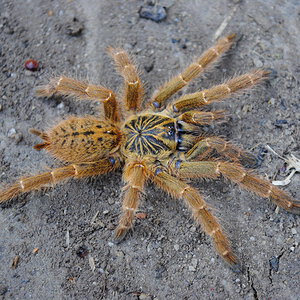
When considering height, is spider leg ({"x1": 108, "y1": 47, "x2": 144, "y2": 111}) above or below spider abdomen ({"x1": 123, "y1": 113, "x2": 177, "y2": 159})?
above

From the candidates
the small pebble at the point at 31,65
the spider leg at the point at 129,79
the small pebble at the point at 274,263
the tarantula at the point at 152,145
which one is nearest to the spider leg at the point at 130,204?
the tarantula at the point at 152,145

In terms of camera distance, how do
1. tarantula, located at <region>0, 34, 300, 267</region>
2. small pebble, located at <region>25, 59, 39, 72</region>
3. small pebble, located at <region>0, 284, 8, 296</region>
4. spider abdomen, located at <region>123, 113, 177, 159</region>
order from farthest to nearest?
small pebble, located at <region>25, 59, 39, 72</region>, spider abdomen, located at <region>123, 113, 177, 159</region>, tarantula, located at <region>0, 34, 300, 267</region>, small pebble, located at <region>0, 284, 8, 296</region>

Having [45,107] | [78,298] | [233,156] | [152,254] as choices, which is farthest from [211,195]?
[45,107]

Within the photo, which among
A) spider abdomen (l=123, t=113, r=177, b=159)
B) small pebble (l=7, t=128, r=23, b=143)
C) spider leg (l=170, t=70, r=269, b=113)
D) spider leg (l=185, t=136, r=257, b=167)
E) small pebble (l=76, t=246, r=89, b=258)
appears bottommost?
small pebble (l=76, t=246, r=89, b=258)

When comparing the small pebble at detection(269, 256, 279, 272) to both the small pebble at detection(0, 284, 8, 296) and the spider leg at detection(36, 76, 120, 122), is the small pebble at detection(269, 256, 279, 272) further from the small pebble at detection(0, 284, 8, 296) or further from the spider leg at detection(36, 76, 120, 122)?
the small pebble at detection(0, 284, 8, 296)

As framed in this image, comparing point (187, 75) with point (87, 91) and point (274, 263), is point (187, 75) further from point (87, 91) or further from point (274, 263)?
point (274, 263)

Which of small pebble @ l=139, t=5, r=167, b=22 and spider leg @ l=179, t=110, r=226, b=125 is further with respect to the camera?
small pebble @ l=139, t=5, r=167, b=22

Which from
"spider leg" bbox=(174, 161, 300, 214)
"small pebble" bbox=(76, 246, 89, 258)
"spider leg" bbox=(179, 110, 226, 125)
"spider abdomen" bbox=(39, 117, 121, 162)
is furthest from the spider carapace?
"small pebble" bbox=(76, 246, 89, 258)

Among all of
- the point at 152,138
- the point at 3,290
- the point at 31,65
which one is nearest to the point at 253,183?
the point at 152,138
